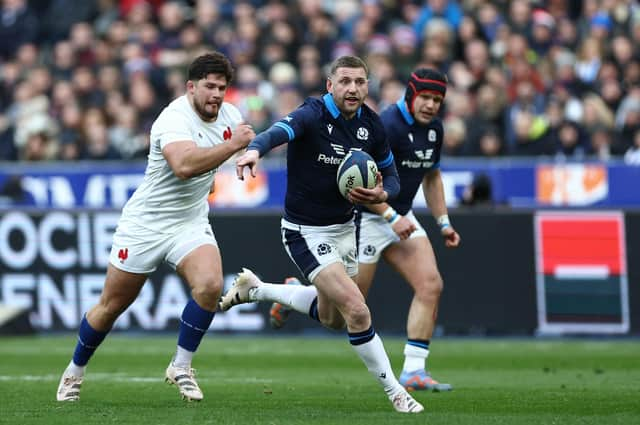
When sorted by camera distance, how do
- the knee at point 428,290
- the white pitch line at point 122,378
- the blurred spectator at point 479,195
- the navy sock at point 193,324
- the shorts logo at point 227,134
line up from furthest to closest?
the blurred spectator at point 479,195
the white pitch line at point 122,378
the knee at point 428,290
the shorts logo at point 227,134
the navy sock at point 193,324

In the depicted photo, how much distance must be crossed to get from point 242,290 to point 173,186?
1.61m

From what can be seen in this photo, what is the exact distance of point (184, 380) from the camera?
→ 999cm

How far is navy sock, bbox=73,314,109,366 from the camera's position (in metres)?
10.1

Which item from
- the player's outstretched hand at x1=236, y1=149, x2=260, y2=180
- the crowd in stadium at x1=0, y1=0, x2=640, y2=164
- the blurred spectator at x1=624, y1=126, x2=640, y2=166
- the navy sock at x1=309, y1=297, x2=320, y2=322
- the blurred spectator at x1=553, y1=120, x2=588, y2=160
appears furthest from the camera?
the crowd in stadium at x1=0, y1=0, x2=640, y2=164

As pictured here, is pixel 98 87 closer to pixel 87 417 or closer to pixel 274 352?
pixel 274 352

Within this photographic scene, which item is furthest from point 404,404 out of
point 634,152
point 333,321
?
point 634,152

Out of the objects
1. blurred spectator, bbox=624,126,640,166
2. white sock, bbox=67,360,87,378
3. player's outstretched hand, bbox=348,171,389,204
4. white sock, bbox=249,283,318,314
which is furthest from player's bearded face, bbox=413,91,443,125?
blurred spectator, bbox=624,126,640,166

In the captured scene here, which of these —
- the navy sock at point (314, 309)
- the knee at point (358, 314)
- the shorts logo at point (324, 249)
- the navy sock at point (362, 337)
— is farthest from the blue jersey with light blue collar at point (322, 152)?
the navy sock at point (314, 309)

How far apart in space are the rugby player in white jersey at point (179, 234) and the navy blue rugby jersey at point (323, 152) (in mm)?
593

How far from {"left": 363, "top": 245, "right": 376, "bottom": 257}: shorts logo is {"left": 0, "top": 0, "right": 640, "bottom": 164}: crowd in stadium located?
8.38 meters

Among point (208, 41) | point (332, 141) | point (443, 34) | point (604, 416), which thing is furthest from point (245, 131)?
point (208, 41)

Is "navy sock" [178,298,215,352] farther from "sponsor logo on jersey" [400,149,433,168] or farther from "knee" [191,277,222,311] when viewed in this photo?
"sponsor logo on jersey" [400,149,433,168]

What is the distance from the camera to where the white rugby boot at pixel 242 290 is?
11.3m

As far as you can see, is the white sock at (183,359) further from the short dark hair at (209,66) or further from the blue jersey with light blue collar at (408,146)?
the blue jersey with light blue collar at (408,146)
